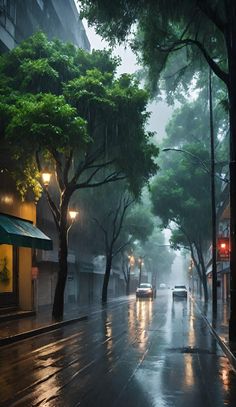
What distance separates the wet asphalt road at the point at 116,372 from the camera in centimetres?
856

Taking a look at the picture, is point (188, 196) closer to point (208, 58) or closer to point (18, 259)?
point (18, 259)

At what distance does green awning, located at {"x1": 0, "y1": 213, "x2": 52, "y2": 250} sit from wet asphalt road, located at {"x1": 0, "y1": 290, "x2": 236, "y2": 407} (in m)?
4.65

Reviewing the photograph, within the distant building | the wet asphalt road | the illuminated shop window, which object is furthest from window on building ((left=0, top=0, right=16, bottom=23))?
the wet asphalt road

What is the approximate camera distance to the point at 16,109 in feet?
70.4

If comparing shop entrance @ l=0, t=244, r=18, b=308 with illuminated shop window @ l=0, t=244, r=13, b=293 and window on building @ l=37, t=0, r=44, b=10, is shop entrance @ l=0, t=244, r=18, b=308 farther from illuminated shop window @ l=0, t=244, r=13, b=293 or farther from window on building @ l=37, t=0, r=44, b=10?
window on building @ l=37, t=0, r=44, b=10

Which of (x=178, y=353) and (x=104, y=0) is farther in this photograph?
(x=104, y=0)

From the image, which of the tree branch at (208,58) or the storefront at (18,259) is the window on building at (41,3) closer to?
the storefront at (18,259)

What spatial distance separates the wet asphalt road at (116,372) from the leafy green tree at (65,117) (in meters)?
7.94

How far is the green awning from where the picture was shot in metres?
21.6

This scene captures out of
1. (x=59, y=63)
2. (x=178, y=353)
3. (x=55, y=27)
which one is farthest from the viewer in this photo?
(x=55, y=27)

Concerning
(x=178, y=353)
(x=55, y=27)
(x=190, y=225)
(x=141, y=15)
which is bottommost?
(x=178, y=353)

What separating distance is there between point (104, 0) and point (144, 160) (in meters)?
11.3

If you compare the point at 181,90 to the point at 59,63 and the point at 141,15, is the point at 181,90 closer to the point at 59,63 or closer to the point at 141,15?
the point at 59,63

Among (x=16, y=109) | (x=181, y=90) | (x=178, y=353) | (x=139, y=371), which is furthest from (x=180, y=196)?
(x=139, y=371)
